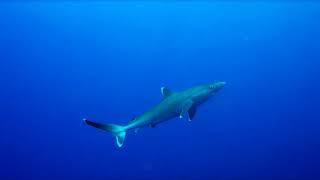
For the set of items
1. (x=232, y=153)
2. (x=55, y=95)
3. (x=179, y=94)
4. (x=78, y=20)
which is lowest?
(x=179, y=94)

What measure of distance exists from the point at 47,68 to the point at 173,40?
18.1 ft

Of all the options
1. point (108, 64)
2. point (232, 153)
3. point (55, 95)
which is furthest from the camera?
point (108, 64)

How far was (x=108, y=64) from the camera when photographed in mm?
21969

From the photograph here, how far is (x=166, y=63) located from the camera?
21625mm

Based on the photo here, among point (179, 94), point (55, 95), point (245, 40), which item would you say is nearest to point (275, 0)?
point (245, 40)

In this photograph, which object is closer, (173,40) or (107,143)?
(107,143)

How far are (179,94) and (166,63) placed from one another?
12684 mm

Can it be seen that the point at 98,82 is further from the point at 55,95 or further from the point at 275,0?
the point at 275,0

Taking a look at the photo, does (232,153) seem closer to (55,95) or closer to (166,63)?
(166,63)

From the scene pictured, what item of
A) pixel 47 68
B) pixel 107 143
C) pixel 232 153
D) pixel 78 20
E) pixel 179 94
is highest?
pixel 78 20

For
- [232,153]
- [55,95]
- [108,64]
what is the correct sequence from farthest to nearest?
[108,64] < [55,95] < [232,153]

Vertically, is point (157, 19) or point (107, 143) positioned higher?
point (157, 19)

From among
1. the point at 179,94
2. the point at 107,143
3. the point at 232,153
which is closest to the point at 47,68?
the point at 107,143

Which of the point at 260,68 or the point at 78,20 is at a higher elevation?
the point at 78,20
